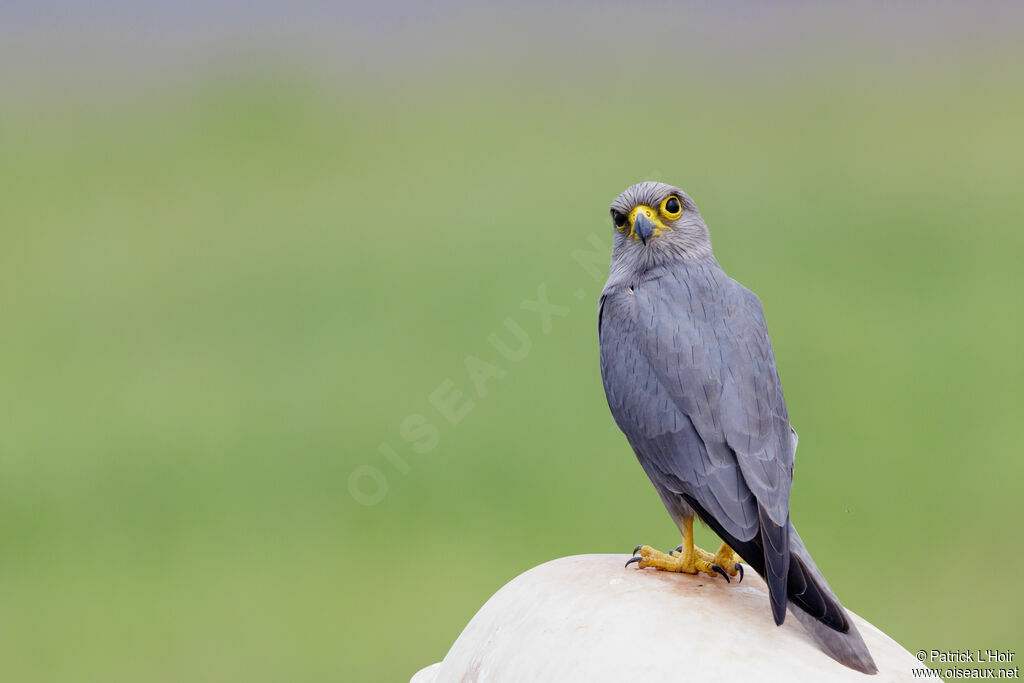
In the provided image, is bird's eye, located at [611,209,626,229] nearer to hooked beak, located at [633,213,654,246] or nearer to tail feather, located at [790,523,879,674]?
hooked beak, located at [633,213,654,246]

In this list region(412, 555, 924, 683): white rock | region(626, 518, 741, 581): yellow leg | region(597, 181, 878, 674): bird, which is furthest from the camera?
region(626, 518, 741, 581): yellow leg

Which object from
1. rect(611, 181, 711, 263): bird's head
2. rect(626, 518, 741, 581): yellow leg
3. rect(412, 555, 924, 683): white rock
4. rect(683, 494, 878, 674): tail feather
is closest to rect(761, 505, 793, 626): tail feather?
rect(683, 494, 878, 674): tail feather

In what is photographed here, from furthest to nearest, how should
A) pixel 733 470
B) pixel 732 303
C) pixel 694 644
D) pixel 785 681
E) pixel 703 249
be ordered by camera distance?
pixel 703 249 < pixel 732 303 < pixel 733 470 < pixel 694 644 < pixel 785 681

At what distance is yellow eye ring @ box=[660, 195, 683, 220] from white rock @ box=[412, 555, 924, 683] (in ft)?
Result: 4.47

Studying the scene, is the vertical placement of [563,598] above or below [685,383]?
below

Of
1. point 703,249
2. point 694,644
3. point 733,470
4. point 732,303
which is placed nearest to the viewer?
point 694,644

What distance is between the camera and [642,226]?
3.46 metres

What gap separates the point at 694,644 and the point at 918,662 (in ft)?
2.83

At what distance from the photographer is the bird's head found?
3.54 meters

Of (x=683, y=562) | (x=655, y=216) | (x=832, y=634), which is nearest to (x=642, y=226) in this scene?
(x=655, y=216)

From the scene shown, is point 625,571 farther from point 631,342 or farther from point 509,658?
point 631,342

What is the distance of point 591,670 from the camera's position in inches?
110

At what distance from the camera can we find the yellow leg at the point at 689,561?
11.2 ft

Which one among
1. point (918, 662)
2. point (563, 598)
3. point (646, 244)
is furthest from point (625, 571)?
point (646, 244)
